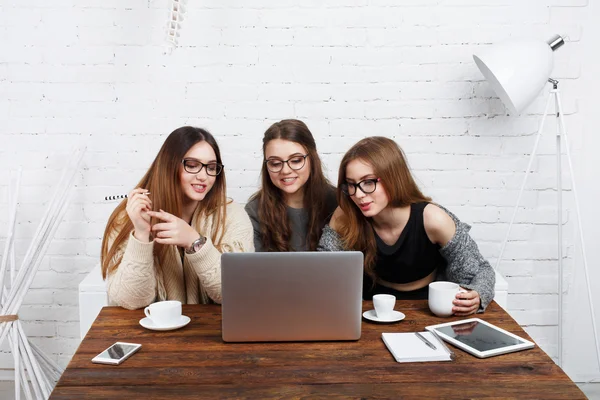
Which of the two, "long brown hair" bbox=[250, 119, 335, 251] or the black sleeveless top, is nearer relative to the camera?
the black sleeveless top

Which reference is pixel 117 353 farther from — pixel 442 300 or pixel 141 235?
pixel 442 300

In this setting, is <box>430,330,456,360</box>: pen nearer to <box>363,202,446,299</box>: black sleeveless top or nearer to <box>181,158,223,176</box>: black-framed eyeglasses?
<box>363,202,446,299</box>: black sleeveless top

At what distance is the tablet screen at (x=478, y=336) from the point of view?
4.87 ft

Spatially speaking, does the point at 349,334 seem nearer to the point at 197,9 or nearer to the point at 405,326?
the point at 405,326

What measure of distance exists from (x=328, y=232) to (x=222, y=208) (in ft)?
1.36

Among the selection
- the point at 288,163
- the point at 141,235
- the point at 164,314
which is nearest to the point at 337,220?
the point at 288,163

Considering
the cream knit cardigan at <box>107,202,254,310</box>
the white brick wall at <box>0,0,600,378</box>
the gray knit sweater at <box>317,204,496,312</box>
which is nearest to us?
the cream knit cardigan at <box>107,202,254,310</box>

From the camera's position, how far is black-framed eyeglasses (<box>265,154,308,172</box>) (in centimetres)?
237

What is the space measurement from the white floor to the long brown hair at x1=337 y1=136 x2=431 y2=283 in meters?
1.54

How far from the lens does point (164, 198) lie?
2.09 meters

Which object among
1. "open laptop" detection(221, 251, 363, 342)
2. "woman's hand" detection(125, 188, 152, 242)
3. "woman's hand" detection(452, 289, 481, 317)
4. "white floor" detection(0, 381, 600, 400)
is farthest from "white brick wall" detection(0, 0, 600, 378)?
"open laptop" detection(221, 251, 363, 342)

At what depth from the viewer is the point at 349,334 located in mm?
1518

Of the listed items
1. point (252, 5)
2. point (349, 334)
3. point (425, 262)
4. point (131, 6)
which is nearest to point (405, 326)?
point (349, 334)

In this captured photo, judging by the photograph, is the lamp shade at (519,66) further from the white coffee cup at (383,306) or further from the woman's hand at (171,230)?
the woman's hand at (171,230)
